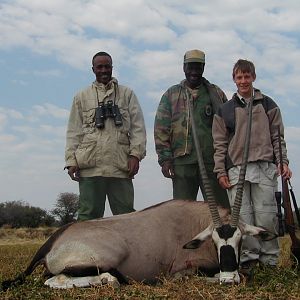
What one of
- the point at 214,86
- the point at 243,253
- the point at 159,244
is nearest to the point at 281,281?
the point at 243,253

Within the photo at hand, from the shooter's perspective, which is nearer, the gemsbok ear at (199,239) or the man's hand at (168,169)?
the gemsbok ear at (199,239)

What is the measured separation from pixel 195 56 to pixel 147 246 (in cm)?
259

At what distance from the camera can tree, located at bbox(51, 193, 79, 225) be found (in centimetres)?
4276

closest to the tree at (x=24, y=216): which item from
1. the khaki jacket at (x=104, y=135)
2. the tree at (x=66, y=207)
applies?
the tree at (x=66, y=207)

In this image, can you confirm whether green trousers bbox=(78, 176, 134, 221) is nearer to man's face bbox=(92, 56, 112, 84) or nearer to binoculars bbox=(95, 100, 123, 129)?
binoculars bbox=(95, 100, 123, 129)

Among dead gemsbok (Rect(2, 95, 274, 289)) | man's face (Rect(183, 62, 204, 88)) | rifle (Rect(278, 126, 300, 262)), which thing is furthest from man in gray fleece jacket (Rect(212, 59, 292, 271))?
man's face (Rect(183, 62, 204, 88))

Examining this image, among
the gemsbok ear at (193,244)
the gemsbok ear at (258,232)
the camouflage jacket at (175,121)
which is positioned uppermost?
the camouflage jacket at (175,121)

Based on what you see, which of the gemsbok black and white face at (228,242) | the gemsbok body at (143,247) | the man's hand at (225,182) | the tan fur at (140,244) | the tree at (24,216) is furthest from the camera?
the tree at (24,216)

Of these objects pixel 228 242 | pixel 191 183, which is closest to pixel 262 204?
pixel 228 242

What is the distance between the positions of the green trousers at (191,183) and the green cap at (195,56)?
1.29 meters

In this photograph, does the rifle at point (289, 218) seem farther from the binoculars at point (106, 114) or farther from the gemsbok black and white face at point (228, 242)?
the binoculars at point (106, 114)

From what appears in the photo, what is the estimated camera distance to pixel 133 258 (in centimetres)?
623

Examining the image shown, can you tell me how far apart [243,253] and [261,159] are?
102cm

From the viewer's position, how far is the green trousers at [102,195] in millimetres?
7793
